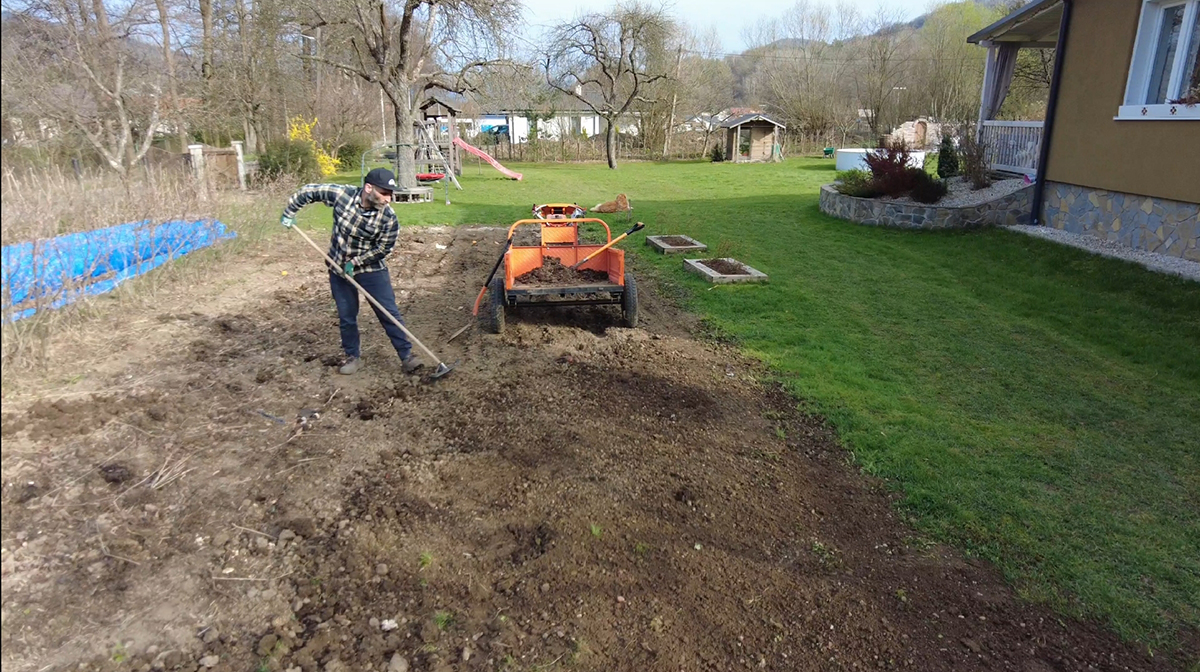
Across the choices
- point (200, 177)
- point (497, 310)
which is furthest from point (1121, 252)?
point (200, 177)

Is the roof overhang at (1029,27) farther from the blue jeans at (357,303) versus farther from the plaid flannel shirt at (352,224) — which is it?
the blue jeans at (357,303)

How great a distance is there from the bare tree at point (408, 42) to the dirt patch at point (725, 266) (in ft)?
37.1

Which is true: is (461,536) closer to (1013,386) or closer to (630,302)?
(630,302)

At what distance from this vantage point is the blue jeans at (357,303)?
5.60 meters

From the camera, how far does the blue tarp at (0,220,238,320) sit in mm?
4324

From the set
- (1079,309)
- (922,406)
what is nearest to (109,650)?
(922,406)

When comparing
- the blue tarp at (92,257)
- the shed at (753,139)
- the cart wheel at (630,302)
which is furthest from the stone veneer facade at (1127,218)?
the shed at (753,139)

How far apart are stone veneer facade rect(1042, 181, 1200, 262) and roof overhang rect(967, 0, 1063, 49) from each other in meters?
3.31

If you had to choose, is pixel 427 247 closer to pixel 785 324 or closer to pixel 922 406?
pixel 785 324

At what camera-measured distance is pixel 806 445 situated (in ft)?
15.5

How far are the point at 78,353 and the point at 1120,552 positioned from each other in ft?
22.3

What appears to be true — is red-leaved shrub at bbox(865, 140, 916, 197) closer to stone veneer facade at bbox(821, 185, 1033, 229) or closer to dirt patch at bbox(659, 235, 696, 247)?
stone veneer facade at bbox(821, 185, 1033, 229)

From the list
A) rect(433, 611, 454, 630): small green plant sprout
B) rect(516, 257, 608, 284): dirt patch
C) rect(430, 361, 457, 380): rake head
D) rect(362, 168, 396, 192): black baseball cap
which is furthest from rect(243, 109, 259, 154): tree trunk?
rect(433, 611, 454, 630): small green plant sprout

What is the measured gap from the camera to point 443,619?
119 inches
